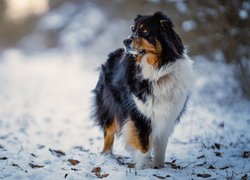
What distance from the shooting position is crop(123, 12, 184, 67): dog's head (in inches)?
185

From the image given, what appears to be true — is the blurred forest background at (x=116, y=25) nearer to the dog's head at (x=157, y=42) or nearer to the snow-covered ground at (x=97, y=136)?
the snow-covered ground at (x=97, y=136)

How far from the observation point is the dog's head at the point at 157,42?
15.4ft

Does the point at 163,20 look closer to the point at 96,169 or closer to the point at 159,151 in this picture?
the point at 159,151

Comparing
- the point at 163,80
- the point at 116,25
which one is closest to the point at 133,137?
the point at 163,80

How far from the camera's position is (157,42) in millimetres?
4699

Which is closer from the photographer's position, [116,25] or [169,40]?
[169,40]

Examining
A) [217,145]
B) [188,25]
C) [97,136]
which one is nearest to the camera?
[217,145]

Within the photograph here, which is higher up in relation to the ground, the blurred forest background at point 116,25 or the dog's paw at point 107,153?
the blurred forest background at point 116,25

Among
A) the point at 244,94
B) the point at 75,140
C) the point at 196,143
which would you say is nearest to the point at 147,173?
the point at 196,143

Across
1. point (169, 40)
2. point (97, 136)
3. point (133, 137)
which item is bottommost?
point (133, 137)

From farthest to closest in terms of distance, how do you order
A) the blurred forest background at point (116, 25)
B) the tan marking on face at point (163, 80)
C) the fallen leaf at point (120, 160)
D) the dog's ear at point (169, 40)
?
1. the blurred forest background at point (116, 25)
2. the fallen leaf at point (120, 160)
3. the tan marking on face at point (163, 80)
4. the dog's ear at point (169, 40)

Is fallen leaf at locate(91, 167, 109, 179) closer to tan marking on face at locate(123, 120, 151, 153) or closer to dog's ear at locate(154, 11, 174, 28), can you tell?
tan marking on face at locate(123, 120, 151, 153)

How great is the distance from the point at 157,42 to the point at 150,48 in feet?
0.39

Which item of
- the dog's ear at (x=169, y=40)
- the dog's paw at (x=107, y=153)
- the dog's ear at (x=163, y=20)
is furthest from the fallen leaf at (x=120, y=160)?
the dog's ear at (x=163, y=20)
